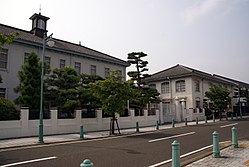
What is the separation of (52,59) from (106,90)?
9966mm

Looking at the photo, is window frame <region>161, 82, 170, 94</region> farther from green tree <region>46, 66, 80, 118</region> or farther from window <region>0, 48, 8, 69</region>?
window <region>0, 48, 8, 69</region>

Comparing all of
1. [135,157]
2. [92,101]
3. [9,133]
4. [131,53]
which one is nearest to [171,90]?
[131,53]

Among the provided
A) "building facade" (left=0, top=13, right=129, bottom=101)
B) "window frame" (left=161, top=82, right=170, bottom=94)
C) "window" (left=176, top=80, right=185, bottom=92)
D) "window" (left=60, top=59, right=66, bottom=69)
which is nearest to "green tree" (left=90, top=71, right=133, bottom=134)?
"building facade" (left=0, top=13, right=129, bottom=101)

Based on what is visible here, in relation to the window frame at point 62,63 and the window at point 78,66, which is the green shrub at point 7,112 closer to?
the window frame at point 62,63

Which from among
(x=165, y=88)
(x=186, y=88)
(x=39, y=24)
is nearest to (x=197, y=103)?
(x=186, y=88)

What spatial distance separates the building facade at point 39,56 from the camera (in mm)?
21219

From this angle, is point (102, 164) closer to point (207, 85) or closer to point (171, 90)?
point (171, 90)

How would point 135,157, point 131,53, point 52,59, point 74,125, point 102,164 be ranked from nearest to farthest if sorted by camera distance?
point 102,164 < point 135,157 < point 74,125 < point 52,59 < point 131,53

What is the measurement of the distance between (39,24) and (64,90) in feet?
41.2

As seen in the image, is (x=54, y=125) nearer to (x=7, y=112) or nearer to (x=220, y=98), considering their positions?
(x=7, y=112)

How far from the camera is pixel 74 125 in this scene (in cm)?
1861

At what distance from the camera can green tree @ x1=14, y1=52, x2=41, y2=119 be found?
56.7 ft

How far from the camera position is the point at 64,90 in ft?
61.8

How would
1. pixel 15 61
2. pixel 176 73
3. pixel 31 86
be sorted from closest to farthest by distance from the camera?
pixel 31 86 → pixel 15 61 → pixel 176 73
